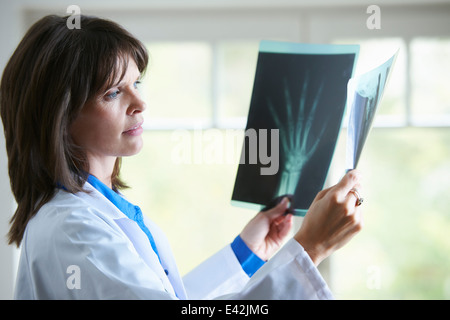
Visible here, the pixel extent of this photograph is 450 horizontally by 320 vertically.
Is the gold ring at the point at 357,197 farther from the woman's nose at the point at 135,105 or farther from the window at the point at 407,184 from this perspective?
the window at the point at 407,184

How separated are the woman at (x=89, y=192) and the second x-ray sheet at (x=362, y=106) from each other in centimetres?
6

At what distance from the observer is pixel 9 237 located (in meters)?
0.91

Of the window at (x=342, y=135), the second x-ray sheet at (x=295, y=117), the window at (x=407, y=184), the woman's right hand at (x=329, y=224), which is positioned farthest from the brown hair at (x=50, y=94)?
the window at (x=407, y=184)

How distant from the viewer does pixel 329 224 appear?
738mm

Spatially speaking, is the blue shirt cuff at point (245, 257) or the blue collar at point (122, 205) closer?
the blue collar at point (122, 205)

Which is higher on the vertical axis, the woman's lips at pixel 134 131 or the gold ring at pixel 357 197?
the woman's lips at pixel 134 131

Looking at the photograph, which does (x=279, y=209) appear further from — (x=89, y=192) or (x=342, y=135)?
(x=342, y=135)

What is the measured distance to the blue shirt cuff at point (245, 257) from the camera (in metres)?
1.13

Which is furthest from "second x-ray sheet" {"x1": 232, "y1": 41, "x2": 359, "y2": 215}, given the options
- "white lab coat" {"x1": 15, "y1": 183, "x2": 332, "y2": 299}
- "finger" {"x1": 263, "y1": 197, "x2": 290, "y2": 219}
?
"white lab coat" {"x1": 15, "y1": 183, "x2": 332, "y2": 299}

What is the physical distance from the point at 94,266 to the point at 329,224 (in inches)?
14.3

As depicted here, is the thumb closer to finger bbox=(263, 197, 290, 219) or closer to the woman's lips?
finger bbox=(263, 197, 290, 219)

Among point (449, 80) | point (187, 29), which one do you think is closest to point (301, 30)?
point (187, 29)

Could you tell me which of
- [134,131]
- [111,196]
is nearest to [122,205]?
[111,196]
